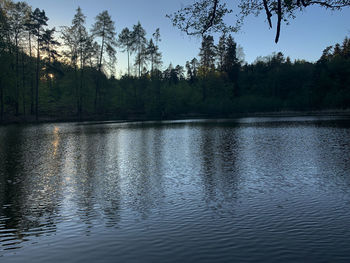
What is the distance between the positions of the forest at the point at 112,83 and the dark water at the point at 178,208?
43883 mm

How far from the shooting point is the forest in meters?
59.7

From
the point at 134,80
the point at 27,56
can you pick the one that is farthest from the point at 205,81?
the point at 27,56

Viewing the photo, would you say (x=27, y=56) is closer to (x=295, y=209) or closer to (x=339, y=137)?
(x=339, y=137)

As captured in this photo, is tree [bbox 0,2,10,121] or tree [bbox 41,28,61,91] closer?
tree [bbox 0,2,10,121]

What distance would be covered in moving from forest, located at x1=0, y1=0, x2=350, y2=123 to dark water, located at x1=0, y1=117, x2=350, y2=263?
43883 mm

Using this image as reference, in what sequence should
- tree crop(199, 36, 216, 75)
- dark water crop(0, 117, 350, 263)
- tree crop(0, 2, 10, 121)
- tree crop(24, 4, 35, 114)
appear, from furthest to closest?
tree crop(199, 36, 216, 75), tree crop(24, 4, 35, 114), tree crop(0, 2, 10, 121), dark water crop(0, 117, 350, 263)

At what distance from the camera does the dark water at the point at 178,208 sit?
7.86 m

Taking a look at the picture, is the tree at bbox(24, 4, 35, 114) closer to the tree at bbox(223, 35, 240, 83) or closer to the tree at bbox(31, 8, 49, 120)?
the tree at bbox(31, 8, 49, 120)

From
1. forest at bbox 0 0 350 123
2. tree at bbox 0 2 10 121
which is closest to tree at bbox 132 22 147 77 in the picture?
forest at bbox 0 0 350 123

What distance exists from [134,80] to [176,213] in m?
78.2

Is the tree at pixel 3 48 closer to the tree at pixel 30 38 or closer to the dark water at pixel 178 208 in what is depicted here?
the tree at pixel 30 38

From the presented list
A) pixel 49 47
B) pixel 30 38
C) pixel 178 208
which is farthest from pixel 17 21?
pixel 178 208

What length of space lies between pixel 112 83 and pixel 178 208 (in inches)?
3131

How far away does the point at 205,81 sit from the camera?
102 metres
